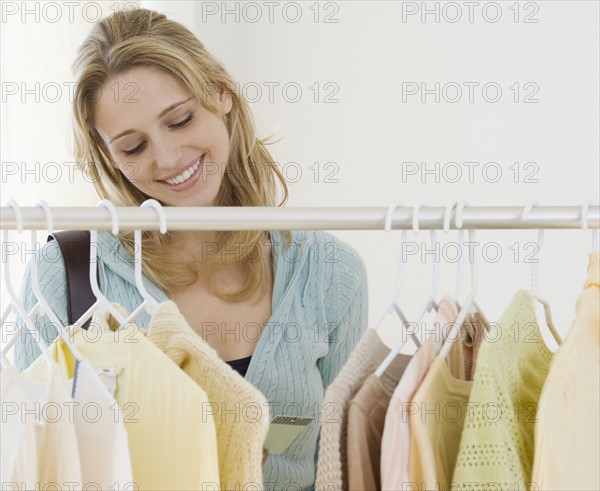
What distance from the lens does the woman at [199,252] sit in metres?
1.33

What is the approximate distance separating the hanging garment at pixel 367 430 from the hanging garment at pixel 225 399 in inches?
2.9

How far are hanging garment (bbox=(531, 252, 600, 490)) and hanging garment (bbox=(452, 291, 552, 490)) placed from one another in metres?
0.03

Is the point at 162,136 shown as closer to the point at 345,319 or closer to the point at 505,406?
the point at 345,319

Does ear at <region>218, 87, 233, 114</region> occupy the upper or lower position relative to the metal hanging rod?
upper

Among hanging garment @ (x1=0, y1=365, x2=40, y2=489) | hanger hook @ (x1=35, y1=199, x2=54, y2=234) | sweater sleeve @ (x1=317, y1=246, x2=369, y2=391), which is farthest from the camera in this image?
sweater sleeve @ (x1=317, y1=246, x2=369, y2=391)

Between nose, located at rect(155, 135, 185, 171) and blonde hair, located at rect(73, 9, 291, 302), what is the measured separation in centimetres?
9

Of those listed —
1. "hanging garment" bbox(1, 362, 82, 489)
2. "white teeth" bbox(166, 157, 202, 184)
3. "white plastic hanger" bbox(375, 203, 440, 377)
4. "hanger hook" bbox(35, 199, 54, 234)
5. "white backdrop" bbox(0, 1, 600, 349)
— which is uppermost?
"white backdrop" bbox(0, 1, 600, 349)

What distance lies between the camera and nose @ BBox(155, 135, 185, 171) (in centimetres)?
132

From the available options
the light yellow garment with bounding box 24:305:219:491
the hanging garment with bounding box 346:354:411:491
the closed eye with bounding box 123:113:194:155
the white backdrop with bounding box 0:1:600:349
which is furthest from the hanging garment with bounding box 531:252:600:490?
the white backdrop with bounding box 0:1:600:349

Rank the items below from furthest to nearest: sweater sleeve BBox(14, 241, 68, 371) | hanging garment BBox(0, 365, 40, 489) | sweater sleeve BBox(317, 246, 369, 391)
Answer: sweater sleeve BBox(317, 246, 369, 391)
sweater sleeve BBox(14, 241, 68, 371)
hanging garment BBox(0, 365, 40, 489)

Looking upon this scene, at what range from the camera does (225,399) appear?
75 cm

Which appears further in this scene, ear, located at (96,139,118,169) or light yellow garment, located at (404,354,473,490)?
ear, located at (96,139,118,169)

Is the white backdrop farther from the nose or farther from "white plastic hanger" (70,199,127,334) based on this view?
"white plastic hanger" (70,199,127,334)

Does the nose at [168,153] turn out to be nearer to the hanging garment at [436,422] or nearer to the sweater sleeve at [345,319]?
the sweater sleeve at [345,319]
